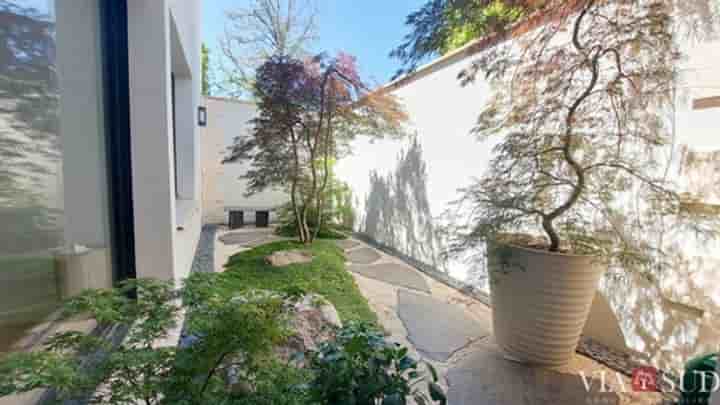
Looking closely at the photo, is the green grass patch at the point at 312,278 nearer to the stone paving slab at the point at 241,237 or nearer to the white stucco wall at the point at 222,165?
the stone paving slab at the point at 241,237

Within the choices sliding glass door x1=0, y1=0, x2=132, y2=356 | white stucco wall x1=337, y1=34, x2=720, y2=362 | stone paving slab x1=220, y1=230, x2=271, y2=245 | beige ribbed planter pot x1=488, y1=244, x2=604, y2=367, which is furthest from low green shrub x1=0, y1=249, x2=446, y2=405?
stone paving slab x1=220, y1=230, x2=271, y2=245

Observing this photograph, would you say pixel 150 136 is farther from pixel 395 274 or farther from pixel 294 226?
pixel 294 226

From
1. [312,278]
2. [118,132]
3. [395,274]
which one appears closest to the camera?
[118,132]

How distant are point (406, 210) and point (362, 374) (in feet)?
12.4

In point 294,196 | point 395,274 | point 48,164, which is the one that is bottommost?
point 395,274

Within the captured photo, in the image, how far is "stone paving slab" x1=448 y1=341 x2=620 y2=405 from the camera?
1.92 meters

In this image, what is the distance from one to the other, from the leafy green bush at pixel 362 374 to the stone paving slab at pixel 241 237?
4521 mm

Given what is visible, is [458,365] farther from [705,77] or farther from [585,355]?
[705,77]

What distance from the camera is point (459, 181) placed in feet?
12.3

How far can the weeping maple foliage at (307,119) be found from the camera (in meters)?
4.36

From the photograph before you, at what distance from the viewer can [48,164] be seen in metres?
1.30

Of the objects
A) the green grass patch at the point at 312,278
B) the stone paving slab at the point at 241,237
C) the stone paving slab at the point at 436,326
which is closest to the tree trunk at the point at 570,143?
the stone paving slab at the point at 436,326

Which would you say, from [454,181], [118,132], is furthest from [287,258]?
[118,132]

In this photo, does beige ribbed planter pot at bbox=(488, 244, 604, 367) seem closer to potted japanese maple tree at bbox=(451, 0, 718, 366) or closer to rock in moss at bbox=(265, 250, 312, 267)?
potted japanese maple tree at bbox=(451, 0, 718, 366)
